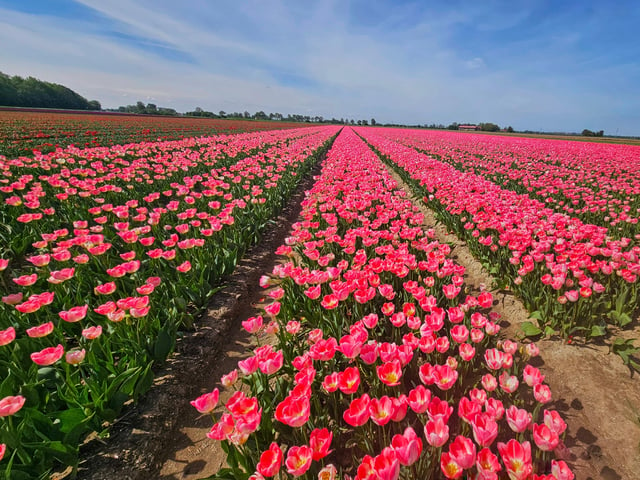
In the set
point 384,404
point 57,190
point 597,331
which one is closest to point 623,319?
point 597,331

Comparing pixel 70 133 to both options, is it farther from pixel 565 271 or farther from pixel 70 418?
pixel 565 271

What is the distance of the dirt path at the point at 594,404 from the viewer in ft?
6.41

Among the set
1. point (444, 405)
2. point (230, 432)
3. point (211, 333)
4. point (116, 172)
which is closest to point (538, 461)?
point (444, 405)

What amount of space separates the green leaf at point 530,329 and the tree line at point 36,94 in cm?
10501

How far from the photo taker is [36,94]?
79875mm

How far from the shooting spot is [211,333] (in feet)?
10.5

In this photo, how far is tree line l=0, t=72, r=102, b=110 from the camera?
236 ft

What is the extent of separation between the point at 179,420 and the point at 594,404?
3271 mm

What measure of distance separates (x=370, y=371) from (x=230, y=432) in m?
1.27

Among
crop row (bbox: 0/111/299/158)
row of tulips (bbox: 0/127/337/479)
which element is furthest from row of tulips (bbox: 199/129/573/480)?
crop row (bbox: 0/111/299/158)

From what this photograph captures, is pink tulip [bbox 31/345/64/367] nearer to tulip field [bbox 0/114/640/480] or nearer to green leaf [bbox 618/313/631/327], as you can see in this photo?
tulip field [bbox 0/114/640/480]

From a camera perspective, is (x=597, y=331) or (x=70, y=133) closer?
(x=597, y=331)

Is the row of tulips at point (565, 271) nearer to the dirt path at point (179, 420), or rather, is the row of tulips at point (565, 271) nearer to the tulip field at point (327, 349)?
the tulip field at point (327, 349)

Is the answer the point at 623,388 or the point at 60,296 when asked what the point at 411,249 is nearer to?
the point at 623,388
